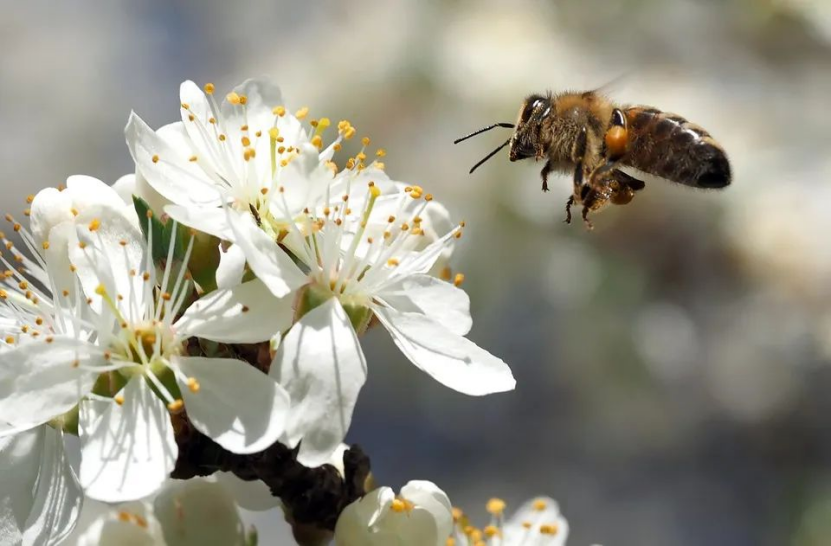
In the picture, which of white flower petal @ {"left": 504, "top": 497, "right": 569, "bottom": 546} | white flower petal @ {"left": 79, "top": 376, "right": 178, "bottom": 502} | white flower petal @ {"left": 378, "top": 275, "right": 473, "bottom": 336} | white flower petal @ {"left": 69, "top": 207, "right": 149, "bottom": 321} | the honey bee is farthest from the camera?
white flower petal @ {"left": 504, "top": 497, "right": 569, "bottom": 546}

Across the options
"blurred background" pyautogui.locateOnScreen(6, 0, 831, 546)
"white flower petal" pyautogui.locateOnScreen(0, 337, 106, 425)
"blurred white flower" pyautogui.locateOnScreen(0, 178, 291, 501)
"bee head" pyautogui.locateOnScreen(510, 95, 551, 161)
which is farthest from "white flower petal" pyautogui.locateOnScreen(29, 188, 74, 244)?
"blurred background" pyautogui.locateOnScreen(6, 0, 831, 546)

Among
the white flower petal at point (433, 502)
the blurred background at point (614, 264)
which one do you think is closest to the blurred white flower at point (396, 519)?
the white flower petal at point (433, 502)

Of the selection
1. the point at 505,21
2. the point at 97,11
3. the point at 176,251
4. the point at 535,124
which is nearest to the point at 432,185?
the point at 505,21

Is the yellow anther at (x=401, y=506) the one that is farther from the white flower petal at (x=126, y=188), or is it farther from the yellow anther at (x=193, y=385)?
the white flower petal at (x=126, y=188)

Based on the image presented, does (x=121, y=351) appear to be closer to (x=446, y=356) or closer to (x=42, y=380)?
(x=42, y=380)

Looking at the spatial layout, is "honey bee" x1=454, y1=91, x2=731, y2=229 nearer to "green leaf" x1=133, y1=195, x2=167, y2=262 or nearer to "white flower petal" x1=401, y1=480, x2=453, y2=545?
→ "white flower petal" x1=401, y1=480, x2=453, y2=545

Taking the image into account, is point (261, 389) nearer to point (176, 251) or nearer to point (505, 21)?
point (176, 251)
